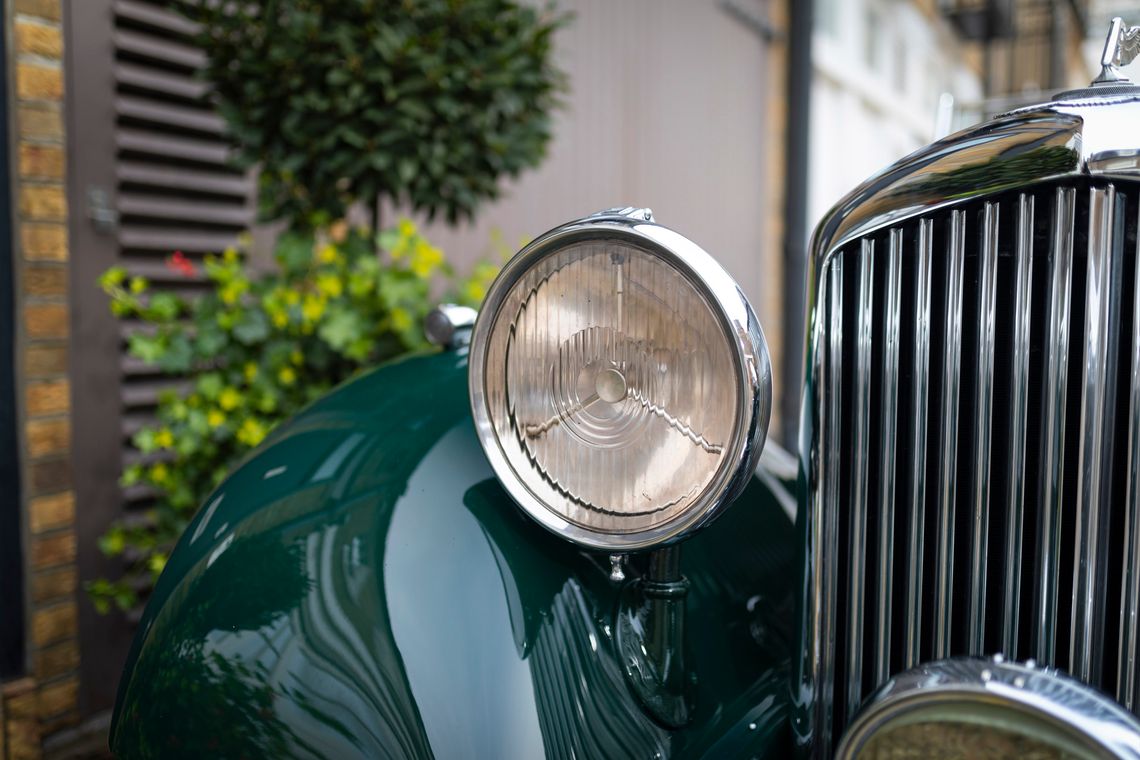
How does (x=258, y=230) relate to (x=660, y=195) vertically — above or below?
below

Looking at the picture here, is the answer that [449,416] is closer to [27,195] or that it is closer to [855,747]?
[855,747]

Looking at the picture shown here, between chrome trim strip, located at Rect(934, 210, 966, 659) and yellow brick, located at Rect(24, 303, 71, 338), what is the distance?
213cm

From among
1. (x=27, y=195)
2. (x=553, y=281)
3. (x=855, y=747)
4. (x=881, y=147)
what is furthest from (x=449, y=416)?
(x=881, y=147)

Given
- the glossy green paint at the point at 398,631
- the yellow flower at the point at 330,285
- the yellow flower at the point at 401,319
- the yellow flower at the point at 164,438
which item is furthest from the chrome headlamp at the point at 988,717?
the yellow flower at the point at 164,438

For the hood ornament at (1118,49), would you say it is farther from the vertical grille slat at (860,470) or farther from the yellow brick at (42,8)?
the yellow brick at (42,8)

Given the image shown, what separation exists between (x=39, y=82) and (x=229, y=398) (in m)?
0.89

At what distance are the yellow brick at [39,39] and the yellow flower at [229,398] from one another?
920 mm

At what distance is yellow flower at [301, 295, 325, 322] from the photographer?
232 centimetres

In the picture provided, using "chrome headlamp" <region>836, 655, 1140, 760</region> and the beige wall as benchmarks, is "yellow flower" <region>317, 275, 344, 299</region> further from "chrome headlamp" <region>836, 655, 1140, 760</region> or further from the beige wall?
"chrome headlamp" <region>836, 655, 1140, 760</region>

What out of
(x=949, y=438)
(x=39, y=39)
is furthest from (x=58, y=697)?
(x=949, y=438)

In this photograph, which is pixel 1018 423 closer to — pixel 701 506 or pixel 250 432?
pixel 701 506

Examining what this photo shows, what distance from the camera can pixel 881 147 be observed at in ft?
32.3

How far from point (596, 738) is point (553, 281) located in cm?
50

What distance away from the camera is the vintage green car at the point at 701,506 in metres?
1.02
